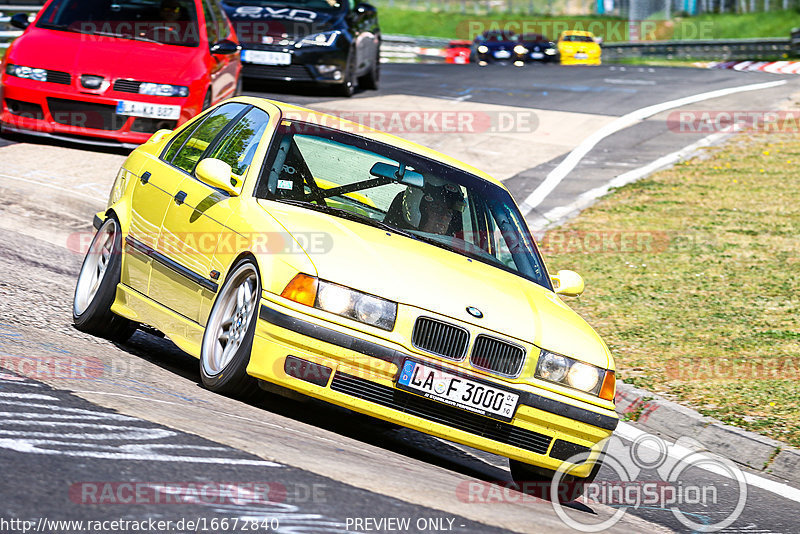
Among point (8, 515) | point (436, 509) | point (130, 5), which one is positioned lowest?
point (436, 509)

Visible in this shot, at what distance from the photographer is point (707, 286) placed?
11555 mm

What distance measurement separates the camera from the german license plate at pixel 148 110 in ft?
43.4

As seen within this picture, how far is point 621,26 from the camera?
65.1 meters

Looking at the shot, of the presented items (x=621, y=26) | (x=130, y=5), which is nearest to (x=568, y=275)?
(x=130, y=5)

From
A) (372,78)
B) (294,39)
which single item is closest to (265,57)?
(294,39)

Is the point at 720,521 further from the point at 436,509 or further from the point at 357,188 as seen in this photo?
the point at 357,188

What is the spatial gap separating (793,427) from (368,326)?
3.51 m

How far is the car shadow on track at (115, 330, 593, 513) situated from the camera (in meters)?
6.12

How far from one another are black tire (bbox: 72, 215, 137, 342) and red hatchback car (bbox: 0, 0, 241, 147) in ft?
18.8

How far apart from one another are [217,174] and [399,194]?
1090mm

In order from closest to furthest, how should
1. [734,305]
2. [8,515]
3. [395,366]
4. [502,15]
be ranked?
[8,515] < [395,366] < [734,305] < [502,15]

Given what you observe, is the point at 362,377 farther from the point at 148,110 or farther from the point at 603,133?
the point at 603,133

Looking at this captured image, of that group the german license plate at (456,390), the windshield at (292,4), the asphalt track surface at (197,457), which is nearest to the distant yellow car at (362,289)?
the german license plate at (456,390)

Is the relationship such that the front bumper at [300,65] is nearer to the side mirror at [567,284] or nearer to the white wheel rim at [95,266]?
the white wheel rim at [95,266]
